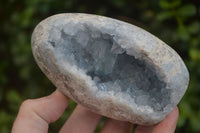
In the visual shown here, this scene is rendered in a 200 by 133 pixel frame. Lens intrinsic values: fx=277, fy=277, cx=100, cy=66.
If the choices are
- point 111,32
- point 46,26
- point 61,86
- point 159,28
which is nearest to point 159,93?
point 111,32

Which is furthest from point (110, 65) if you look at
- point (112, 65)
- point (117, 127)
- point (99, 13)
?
point (99, 13)

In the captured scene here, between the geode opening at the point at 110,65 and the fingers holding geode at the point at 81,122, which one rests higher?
the geode opening at the point at 110,65

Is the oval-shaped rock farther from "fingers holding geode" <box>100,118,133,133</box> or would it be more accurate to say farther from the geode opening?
"fingers holding geode" <box>100,118,133,133</box>

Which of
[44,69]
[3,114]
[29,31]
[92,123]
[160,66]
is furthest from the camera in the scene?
[29,31]

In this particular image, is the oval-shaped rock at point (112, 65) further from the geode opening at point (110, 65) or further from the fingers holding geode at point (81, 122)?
the fingers holding geode at point (81, 122)

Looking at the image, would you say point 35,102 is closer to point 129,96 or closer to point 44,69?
point 44,69

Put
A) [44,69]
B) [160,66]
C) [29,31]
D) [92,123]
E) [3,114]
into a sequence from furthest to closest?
[29,31]
[3,114]
[92,123]
[44,69]
[160,66]

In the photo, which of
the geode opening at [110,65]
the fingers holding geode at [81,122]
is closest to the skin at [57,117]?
the fingers holding geode at [81,122]
